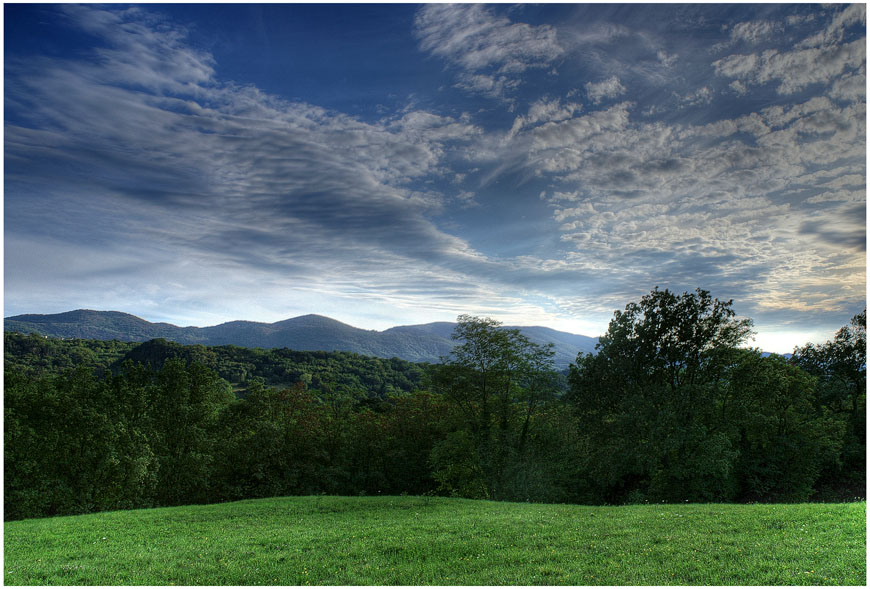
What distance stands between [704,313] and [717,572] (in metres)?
23.8

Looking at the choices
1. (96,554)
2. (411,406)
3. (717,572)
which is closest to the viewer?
(717,572)

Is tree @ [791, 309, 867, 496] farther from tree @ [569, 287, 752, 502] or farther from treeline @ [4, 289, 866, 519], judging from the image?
tree @ [569, 287, 752, 502]

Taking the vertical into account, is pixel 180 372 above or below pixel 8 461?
above

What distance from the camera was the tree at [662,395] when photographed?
2744 centimetres

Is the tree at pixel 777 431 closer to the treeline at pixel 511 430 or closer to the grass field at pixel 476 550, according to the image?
the treeline at pixel 511 430

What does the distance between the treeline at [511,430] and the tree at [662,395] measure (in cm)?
11

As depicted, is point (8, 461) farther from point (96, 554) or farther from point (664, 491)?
point (664, 491)

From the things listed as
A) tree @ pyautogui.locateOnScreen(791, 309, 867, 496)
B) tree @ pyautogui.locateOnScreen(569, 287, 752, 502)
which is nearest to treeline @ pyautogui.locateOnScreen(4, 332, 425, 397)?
tree @ pyautogui.locateOnScreen(569, 287, 752, 502)

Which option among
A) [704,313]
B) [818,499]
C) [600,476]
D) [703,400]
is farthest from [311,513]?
[818,499]

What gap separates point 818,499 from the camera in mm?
34969

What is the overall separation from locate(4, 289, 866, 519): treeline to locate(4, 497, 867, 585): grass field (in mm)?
11513

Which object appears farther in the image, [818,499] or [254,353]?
[254,353]

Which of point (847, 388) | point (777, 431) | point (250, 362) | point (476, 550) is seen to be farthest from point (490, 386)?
point (250, 362)

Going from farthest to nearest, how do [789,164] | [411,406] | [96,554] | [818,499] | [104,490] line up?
1. [411,406]
2. [818,499]
3. [104,490]
4. [789,164]
5. [96,554]
